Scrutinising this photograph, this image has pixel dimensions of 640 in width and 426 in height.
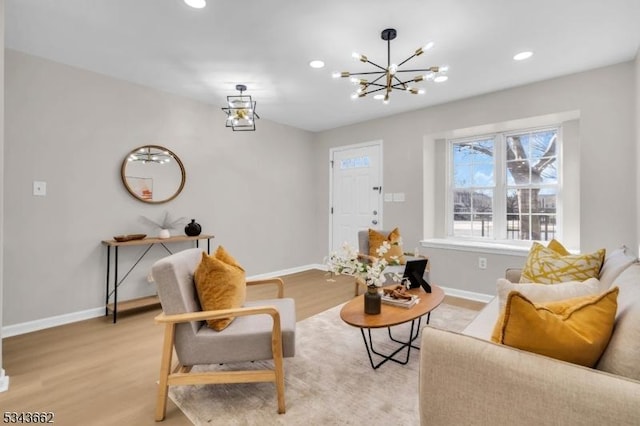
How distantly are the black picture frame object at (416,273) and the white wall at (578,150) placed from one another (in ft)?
5.54

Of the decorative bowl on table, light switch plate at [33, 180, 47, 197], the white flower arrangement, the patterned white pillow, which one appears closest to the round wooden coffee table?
the white flower arrangement

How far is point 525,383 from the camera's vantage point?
0.87m

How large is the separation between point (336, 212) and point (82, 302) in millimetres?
3750

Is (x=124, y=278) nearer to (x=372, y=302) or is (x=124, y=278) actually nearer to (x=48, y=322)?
(x=48, y=322)

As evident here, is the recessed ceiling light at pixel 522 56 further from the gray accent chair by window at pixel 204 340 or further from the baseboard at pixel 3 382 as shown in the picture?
the baseboard at pixel 3 382

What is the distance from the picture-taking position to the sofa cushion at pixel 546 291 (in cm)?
133

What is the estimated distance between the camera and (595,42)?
2576 millimetres

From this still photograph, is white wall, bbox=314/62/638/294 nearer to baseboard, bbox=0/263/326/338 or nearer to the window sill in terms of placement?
the window sill

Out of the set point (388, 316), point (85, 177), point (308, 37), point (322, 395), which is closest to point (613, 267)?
point (388, 316)

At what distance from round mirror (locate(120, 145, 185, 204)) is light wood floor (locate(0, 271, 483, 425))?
4.48 feet

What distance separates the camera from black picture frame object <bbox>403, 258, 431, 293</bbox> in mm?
2496

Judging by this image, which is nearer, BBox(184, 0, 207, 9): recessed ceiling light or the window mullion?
BBox(184, 0, 207, 9): recessed ceiling light

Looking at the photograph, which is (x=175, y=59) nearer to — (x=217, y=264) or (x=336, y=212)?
(x=217, y=264)

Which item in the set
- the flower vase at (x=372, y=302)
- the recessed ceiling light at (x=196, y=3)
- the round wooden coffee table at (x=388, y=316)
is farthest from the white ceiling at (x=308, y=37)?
the round wooden coffee table at (x=388, y=316)
